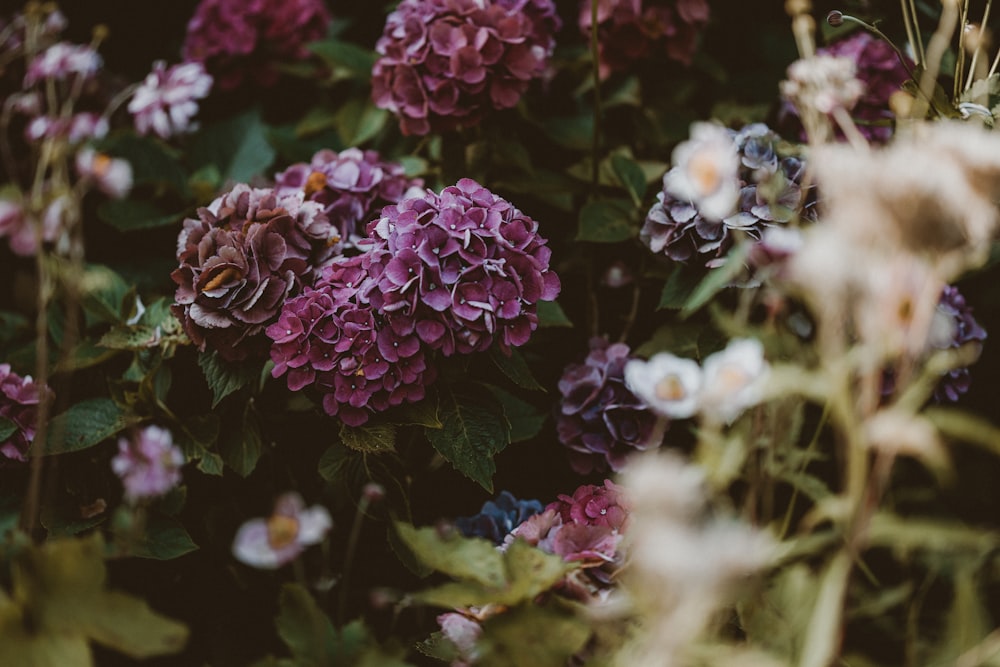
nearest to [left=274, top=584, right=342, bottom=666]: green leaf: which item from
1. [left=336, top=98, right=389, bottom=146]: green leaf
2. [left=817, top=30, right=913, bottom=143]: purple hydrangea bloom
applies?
[left=336, top=98, right=389, bottom=146]: green leaf

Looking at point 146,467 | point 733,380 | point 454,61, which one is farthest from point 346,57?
point 733,380

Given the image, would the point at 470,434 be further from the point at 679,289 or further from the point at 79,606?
the point at 79,606

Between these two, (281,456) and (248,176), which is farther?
(248,176)

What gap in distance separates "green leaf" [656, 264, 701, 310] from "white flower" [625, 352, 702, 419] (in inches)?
19.0

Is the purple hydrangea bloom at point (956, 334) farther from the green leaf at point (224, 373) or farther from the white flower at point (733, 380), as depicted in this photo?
the green leaf at point (224, 373)

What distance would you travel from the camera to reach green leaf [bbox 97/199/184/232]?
1.61 meters

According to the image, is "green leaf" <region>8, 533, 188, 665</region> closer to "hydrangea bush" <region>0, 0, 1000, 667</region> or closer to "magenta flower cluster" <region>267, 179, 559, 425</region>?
"hydrangea bush" <region>0, 0, 1000, 667</region>

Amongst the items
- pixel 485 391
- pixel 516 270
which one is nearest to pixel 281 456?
pixel 485 391

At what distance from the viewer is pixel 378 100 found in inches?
58.4

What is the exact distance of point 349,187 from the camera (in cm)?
133

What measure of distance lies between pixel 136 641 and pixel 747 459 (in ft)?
1.78

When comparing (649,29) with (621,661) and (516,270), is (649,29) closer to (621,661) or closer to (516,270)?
(516,270)

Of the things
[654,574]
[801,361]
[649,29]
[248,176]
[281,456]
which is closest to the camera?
[654,574]

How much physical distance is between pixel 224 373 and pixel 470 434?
333 mm
